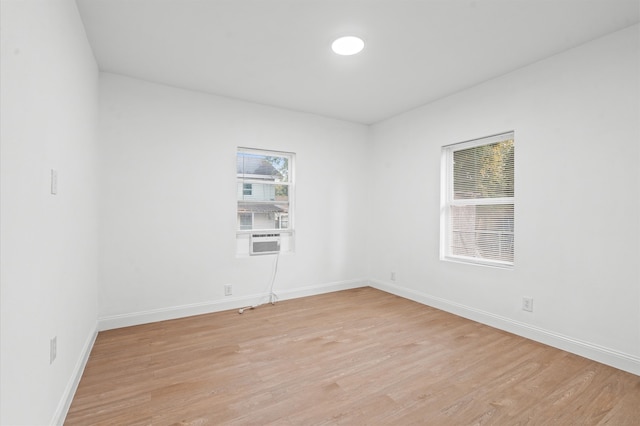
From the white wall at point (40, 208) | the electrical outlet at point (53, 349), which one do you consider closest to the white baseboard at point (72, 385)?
the white wall at point (40, 208)

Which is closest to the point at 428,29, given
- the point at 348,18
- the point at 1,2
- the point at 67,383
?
the point at 348,18

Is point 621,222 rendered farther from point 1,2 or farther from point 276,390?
point 1,2

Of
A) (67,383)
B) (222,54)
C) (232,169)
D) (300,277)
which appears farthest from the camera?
(300,277)

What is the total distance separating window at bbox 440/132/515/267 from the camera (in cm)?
323

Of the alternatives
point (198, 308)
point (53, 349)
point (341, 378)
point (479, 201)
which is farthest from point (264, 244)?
point (479, 201)

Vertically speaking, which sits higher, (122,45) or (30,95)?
(122,45)

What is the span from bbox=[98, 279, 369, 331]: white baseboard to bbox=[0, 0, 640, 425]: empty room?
0.02 meters

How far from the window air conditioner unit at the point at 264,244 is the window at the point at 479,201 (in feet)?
7.00

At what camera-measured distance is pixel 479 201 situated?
3.49m

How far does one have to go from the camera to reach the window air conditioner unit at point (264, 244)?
3.95m

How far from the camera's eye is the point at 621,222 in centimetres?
239

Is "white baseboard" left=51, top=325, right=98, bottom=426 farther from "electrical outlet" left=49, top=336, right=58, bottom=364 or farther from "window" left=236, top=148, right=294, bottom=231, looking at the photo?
"window" left=236, top=148, right=294, bottom=231

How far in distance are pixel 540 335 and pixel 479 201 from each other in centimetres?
144

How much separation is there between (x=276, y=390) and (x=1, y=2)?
2326mm
